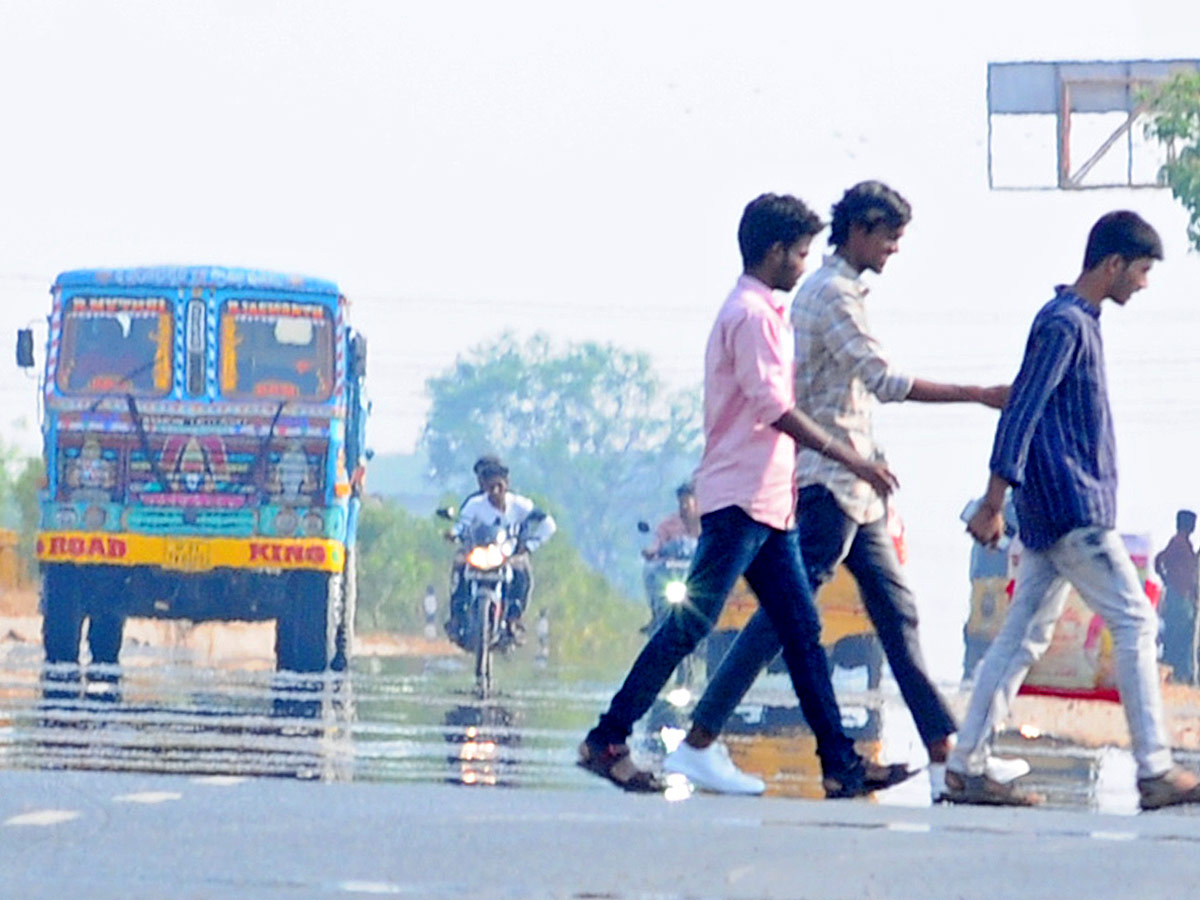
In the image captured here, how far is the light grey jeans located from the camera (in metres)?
10.5

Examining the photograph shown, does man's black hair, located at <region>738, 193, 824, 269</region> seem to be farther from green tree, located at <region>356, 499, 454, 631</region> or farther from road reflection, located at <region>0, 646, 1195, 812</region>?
green tree, located at <region>356, 499, 454, 631</region>

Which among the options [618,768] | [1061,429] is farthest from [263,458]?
[1061,429]

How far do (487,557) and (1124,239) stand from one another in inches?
448

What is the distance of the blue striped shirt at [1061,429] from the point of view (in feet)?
34.0

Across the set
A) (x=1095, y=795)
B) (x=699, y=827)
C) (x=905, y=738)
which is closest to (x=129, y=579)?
(x=905, y=738)

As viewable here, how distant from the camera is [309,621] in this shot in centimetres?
2422

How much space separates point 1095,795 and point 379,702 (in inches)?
285

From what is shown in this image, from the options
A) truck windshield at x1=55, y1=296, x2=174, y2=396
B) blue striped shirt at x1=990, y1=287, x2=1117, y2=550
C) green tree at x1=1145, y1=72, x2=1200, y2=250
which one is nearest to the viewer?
blue striped shirt at x1=990, y1=287, x2=1117, y2=550

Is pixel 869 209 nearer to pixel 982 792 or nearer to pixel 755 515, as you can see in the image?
pixel 755 515

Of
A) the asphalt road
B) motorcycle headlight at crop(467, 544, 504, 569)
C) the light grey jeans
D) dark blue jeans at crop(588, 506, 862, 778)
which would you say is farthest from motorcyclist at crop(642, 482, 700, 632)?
the asphalt road

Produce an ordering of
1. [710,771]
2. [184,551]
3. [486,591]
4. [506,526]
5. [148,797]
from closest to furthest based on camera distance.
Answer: [148,797] < [710,771] < [486,591] < [506,526] < [184,551]

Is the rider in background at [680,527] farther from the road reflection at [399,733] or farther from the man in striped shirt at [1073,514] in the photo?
the man in striped shirt at [1073,514]

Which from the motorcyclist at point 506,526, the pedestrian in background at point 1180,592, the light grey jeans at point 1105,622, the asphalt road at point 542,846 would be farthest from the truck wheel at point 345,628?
the asphalt road at point 542,846

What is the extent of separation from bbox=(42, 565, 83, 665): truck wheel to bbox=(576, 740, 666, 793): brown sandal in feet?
44.1
